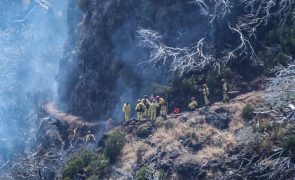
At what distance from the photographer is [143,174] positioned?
18.6m

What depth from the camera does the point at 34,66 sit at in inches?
2283

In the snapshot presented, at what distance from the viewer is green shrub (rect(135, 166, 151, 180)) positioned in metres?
18.5

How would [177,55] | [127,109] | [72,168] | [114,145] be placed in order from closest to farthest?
[72,168] → [114,145] → [127,109] → [177,55]

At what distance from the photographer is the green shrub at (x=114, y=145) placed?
21.5 metres

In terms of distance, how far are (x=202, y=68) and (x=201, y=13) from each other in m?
3.84

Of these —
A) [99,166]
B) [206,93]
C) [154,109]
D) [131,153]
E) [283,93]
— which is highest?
[283,93]

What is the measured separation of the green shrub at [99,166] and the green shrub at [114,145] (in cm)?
32

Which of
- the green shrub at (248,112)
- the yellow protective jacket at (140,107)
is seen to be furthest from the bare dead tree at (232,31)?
the green shrub at (248,112)

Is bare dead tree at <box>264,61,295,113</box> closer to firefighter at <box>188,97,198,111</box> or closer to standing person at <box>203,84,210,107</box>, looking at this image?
standing person at <box>203,84,210,107</box>

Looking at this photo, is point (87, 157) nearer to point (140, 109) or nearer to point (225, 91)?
point (140, 109)

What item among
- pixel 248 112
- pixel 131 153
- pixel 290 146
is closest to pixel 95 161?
pixel 131 153

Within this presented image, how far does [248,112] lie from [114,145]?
6.97 m

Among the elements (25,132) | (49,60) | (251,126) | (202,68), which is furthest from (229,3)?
(49,60)

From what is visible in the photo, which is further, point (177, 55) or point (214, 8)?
point (214, 8)
